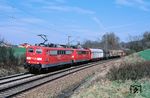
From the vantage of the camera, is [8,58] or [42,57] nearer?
[42,57]

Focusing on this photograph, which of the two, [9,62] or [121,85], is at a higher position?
[9,62]

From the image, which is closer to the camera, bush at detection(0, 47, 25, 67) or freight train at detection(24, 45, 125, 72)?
freight train at detection(24, 45, 125, 72)

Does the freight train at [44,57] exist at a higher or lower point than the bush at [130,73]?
higher

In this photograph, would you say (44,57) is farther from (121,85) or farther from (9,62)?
(121,85)

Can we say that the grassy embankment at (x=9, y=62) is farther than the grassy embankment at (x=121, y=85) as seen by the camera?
Yes

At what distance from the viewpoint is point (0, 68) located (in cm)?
3011

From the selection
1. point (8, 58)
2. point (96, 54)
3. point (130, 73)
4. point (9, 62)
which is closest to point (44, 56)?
point (9, 62)

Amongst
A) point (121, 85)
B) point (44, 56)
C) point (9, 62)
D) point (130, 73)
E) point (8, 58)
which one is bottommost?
point (121, 85)

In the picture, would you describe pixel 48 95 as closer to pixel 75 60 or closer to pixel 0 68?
pixel 0 68

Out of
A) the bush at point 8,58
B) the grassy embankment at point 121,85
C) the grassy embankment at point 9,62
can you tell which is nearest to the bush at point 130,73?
the grassy embankment at point 121,85

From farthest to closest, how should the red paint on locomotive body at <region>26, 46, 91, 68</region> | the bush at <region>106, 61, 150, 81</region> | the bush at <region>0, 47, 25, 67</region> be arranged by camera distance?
the bush at <region>0, 47, 25, 67</region>, the red paint on locomotive body at <region>26, 46, 91, 68</region>, the bush at <region>106, 61, 150, 81</region>

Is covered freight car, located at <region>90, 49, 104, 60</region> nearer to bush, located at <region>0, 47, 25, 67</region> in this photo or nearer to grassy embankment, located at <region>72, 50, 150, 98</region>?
bush, located at <region>0, 47, 25, 67</region>

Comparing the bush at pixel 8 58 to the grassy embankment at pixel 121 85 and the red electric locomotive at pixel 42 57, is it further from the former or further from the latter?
the grassy embankment at pixel 121 85

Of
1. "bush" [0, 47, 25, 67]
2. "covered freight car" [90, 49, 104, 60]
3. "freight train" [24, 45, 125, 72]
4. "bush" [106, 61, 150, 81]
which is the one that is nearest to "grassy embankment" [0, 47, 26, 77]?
"bush" [0, 47, 25, 67]
